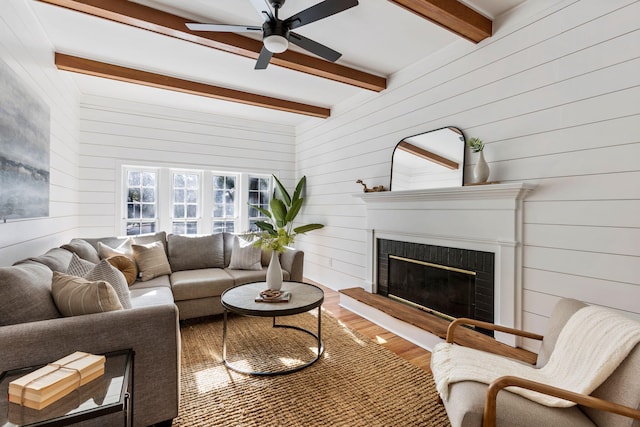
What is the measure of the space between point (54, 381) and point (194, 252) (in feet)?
8.83

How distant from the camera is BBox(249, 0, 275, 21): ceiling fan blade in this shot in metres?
1.87

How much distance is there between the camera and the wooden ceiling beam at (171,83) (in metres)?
3.14

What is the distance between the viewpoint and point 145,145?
175 inches

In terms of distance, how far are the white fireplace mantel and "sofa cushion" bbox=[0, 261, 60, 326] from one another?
2915 mm

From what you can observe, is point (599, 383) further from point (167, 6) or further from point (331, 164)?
point (331, 164)

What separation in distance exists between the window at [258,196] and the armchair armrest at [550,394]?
455 cm

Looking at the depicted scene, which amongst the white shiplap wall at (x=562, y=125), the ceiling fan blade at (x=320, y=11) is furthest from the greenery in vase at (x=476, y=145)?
the ceiling fan blade at (x=320, y=11)

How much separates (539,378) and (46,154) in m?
4.02

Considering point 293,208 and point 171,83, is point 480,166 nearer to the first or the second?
point 293,208

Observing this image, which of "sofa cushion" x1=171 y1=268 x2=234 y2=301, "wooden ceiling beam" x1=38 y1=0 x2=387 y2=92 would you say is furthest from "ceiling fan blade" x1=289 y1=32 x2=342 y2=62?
"sofa cushion" x1=171 y1=268 x2=234 y2=301

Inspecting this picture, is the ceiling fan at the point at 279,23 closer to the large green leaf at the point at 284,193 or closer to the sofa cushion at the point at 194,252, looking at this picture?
the sofa cushion at the point at 194,252

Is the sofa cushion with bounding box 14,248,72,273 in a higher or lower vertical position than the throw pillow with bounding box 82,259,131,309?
higher

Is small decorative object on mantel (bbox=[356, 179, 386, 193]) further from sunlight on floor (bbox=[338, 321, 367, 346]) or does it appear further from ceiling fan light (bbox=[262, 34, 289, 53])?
ceiling fan light (bbox=[262, 34, 289, 53])

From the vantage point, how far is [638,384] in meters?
1.15
